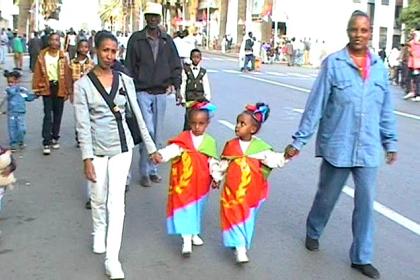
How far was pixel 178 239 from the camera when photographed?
6172 mm

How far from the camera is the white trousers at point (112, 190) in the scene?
5090mm

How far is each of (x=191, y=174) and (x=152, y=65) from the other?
107 inches

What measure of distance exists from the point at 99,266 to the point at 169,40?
3.54 metres

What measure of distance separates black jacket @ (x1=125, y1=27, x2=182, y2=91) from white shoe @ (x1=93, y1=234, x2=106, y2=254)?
267 centimetres

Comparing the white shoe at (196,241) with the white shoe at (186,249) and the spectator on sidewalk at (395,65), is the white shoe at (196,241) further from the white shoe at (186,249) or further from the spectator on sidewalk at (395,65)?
the spectator on sidewalk at (395,65)

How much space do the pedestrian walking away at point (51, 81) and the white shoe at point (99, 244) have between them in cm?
480

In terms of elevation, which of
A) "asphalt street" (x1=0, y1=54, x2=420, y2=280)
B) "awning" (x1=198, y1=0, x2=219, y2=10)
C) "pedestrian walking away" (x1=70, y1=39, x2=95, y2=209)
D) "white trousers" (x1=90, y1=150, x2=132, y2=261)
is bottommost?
"asphalt street" (x1=0, y1=54, x2=420, y2=280)

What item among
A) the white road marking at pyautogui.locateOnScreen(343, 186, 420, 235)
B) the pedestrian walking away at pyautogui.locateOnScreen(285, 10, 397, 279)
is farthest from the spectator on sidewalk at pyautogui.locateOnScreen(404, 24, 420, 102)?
the pedestrian walking away at pyautogui.locateOnScreen(285, 10, 397, 279)

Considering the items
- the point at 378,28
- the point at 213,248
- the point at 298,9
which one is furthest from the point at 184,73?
the point at 378,28

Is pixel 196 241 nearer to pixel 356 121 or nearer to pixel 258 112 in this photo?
pixel 258 112

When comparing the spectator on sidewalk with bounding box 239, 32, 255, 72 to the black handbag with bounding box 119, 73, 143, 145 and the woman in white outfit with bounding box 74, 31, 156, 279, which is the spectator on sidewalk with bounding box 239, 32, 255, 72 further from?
the woman in white outfit with bounding box 74, 31, 156, 279

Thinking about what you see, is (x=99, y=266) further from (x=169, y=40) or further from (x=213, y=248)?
(x=169, y=40)

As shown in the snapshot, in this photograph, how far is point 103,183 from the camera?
520cm

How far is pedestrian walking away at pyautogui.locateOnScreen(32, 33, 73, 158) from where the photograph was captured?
396 inches
